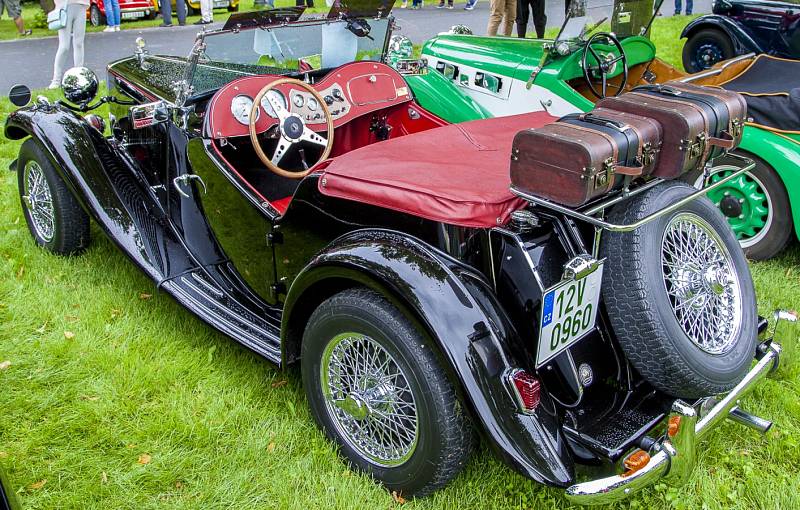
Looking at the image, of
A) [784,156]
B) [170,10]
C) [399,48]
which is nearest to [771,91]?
[784,156]

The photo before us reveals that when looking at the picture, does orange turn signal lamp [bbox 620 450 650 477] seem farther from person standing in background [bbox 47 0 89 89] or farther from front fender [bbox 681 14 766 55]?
person standing in background [bbox 47 0 89 89]

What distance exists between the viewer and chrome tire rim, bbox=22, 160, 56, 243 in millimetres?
4164

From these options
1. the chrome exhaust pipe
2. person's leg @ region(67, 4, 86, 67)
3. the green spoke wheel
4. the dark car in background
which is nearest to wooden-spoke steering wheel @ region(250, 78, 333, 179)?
the chrome exhaust pipe

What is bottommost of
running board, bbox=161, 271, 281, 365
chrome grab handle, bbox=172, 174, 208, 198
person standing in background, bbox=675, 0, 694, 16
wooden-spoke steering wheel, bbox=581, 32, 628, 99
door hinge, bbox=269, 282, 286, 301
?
running board, bbox=161, 271, 281, 365

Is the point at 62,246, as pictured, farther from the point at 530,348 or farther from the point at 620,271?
the point at 620,271

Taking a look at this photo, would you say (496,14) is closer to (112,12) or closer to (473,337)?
(473,337)

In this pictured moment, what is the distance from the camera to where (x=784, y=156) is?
4145mm

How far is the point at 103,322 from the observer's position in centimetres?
369

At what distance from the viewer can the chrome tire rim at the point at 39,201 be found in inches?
164

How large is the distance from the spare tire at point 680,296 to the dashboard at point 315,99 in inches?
73.1

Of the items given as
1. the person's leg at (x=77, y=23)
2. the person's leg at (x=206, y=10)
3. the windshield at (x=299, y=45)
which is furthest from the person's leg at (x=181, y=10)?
the windshield at (x=299, y=45)

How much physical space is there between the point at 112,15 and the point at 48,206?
11.6m

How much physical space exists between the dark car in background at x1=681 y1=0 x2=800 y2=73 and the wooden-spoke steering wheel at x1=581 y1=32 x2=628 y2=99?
366 cm

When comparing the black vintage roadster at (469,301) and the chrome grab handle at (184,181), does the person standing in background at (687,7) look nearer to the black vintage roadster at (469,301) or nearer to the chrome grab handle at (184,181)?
the black vintage roadster at (469,301)
